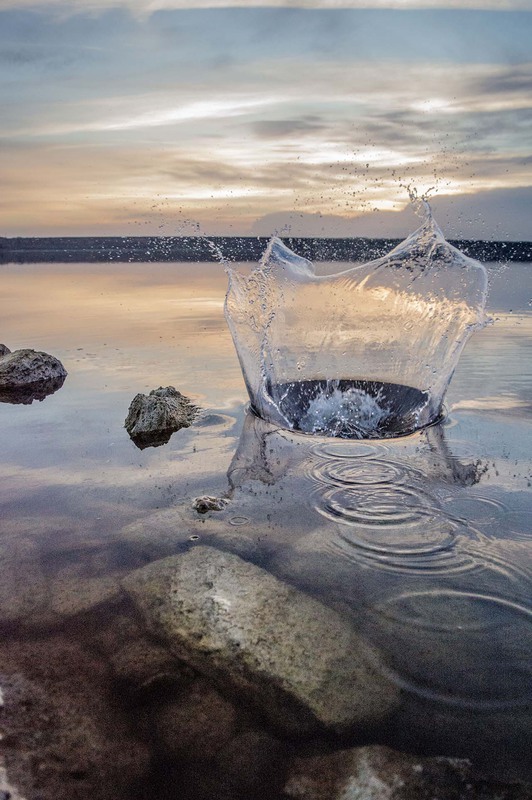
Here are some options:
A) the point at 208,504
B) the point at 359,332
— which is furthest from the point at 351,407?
the point at 208,504

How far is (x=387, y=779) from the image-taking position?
237 centimetres

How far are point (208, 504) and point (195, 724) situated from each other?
210 centimetres

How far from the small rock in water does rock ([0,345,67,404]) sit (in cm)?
432

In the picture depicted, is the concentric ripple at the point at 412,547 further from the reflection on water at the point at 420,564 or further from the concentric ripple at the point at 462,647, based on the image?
the concentric ripple at the point at 462,647

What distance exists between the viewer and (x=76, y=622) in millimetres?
3389

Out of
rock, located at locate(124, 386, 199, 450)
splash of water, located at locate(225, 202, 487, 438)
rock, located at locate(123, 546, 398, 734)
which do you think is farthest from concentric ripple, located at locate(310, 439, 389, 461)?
rock, located at locate(123, 546, 398, 734)

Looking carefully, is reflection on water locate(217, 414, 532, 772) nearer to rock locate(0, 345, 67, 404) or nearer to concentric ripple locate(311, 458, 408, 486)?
Result: concentric ripple locate(311, 458, 408, 486)

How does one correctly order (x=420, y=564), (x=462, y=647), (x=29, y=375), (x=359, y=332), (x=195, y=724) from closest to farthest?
(x=195, y=724) → (x=462, y=647) → (x=420, y=564) → (x=29, y=375) → (x=359, y=332)

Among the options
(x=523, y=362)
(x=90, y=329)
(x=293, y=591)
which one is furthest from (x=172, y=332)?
(x=293, y=591)

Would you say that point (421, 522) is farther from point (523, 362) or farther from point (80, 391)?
point (523, 362)

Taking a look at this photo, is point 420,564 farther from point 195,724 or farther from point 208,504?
point 195,724

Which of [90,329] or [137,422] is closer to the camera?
[137,422]

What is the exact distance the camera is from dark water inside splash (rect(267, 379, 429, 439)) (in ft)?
21.9

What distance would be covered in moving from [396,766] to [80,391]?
6909mm
